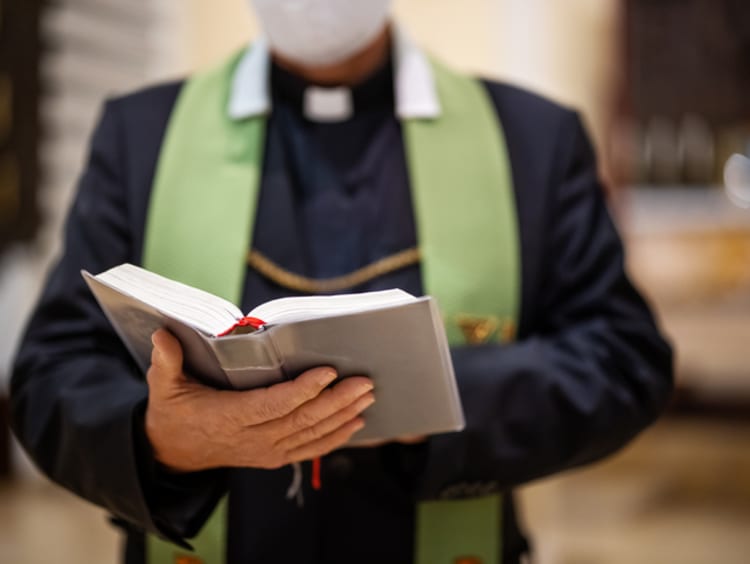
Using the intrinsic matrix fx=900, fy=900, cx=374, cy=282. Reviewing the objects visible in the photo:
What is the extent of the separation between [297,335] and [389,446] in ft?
1.40

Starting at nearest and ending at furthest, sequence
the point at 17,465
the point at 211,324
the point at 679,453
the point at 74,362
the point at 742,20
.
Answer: the point at 211,324 < the point at 74,362 < the point at 17,465 < the point at 742,20 < the point at 679,453

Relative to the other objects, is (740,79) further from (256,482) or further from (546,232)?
(256,482)

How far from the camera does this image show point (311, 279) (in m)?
1.30

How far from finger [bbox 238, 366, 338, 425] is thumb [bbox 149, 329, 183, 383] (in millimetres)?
80

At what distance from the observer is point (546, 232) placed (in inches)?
55.6

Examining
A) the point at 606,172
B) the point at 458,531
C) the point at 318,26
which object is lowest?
the point at 606,172

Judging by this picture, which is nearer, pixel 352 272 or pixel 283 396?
pixel 283 396

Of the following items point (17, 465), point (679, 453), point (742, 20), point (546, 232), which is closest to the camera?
point (546, 232)

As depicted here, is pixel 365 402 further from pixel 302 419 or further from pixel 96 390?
pixel 96 390

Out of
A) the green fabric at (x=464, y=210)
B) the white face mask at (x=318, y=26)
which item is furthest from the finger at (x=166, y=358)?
the white face mask at (x=318, y=26)

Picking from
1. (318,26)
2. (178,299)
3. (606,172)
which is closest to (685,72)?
(606,172)

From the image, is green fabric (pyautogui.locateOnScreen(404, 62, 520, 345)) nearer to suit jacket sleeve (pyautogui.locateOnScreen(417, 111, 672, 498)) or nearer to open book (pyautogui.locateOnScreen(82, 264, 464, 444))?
suit jacket sleeve (pyautogui.locateOnScreen(417, 111, 672, 498))

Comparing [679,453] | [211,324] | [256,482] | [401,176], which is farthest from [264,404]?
[679,453]

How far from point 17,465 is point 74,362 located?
3.41 meters
